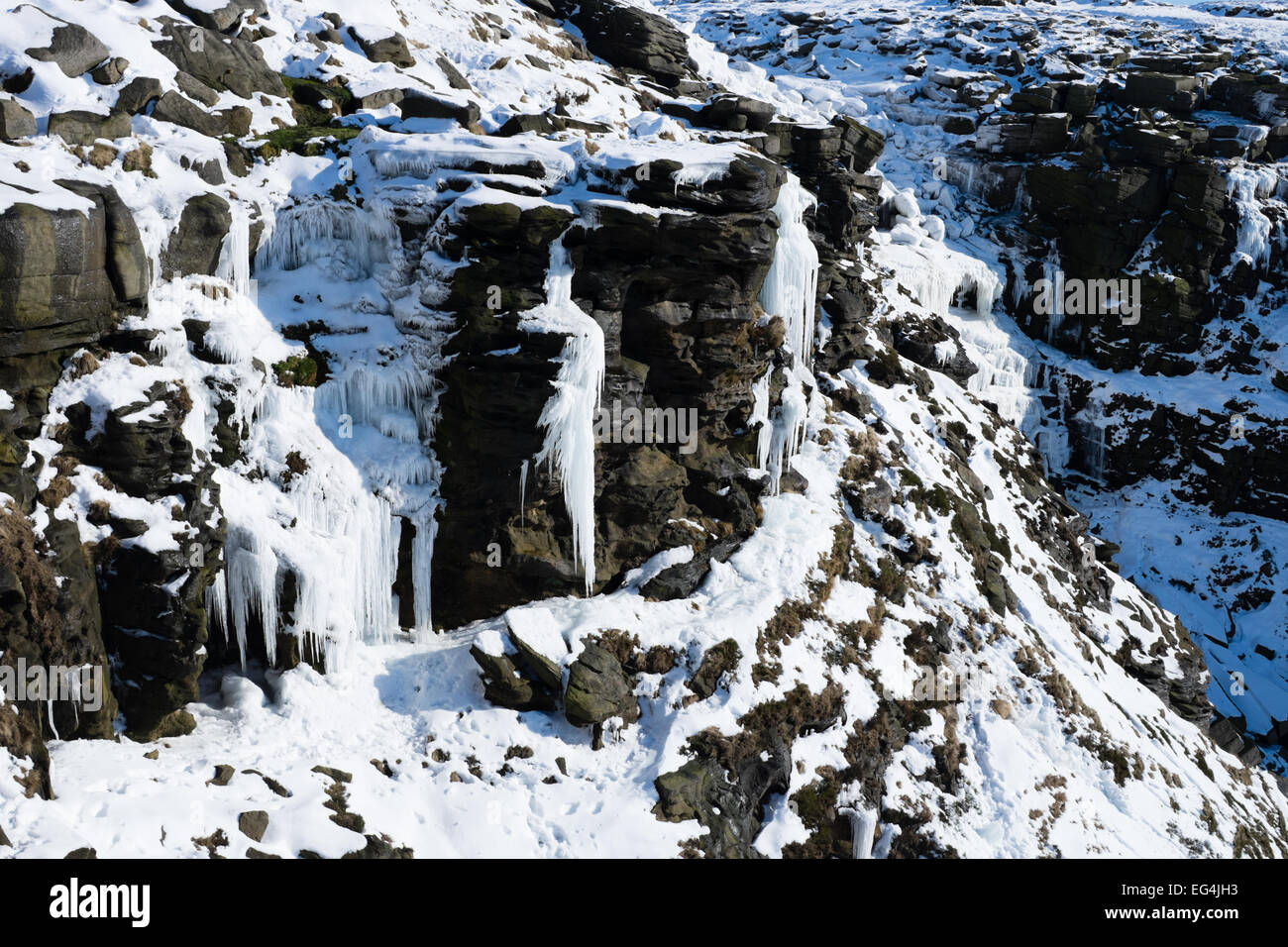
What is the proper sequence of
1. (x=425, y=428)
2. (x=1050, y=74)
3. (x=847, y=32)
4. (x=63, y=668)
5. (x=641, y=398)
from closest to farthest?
1. (x=63, y=668)
2. (x=425, y=428)
3. (x=641, y=398)
4. (x=1050, y=74)
5. (x=847, y=32)

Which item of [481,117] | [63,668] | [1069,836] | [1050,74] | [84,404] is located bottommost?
[1069,836]

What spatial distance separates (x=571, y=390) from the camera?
16578mm

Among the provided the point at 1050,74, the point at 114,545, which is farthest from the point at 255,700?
the point at 1050,74

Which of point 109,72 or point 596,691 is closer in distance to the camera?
point 596,691

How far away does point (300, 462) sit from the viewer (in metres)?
15.8

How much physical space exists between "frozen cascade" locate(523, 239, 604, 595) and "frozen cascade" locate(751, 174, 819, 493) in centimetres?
475

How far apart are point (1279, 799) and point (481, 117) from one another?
2627cm

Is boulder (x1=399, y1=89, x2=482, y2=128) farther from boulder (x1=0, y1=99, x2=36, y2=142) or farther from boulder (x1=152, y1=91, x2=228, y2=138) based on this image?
boulder (x1=0, y1=99, x2=36, y2=142)

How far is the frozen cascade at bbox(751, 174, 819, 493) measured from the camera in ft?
67.6

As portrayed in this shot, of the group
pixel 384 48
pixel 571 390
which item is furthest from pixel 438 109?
pixel 571 390

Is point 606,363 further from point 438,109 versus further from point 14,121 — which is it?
point 14,121

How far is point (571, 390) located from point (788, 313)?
6852 mm

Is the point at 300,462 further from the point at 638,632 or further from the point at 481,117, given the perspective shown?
the point at 481,117

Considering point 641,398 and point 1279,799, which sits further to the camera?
point 1279,799
